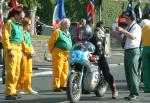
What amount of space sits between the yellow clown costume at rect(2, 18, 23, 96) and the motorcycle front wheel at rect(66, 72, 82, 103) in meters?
1.37

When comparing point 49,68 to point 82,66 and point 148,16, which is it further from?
point 82,66

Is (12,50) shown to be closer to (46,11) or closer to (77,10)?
(77,10)

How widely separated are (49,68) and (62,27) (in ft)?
25.5

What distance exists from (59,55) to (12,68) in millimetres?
1954

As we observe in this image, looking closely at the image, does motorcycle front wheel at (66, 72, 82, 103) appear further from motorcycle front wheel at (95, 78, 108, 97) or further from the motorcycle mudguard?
motorcycle front wheel at (95, 78, 108, 97)

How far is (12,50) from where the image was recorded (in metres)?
12.2

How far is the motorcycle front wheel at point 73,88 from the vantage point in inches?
454

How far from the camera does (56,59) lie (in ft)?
45.8

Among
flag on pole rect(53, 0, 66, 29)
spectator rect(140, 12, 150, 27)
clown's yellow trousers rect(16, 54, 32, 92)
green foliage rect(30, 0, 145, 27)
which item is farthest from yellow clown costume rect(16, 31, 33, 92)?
green foliage rect(30, 0, 145, 27)

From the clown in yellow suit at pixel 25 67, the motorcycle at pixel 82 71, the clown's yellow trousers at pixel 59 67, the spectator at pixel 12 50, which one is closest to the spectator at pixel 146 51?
the motorcycle at pixel 82 71

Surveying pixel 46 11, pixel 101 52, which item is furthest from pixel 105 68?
pixel 46 11

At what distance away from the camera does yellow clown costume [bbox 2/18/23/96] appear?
12.2m

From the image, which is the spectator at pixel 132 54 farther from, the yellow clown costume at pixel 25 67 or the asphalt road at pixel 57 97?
the yellow clown costume at pixel 25 67

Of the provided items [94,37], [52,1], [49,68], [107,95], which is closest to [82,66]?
[94,37]
